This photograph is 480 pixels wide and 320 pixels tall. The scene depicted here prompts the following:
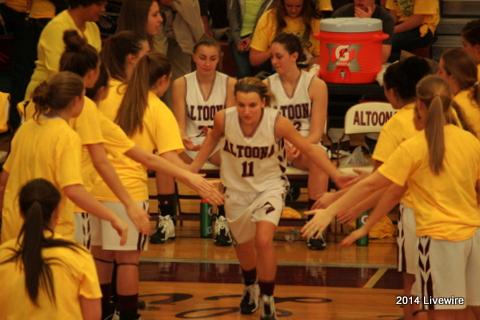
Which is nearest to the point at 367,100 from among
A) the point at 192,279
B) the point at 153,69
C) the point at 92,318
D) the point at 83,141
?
the point at 192,279

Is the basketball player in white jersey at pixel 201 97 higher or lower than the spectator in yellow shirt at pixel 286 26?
lower

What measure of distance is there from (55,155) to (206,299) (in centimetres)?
276

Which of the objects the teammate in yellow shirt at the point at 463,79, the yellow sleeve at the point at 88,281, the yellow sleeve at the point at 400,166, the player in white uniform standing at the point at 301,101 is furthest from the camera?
the player in white uniform standing at the point at 301,101

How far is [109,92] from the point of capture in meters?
8.98

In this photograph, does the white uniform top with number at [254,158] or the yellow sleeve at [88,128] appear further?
the white uniform top with number at [254,158]

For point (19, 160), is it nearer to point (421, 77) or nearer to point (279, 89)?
point (421, 77)

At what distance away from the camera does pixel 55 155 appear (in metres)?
7.07

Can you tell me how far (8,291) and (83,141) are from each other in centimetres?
200

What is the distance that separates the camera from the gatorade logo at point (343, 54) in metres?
12.1

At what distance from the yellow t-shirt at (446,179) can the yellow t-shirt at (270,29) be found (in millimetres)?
5207

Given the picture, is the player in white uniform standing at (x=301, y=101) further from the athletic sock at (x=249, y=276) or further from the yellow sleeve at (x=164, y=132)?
the yellow sleeve at (x=164, y=132)

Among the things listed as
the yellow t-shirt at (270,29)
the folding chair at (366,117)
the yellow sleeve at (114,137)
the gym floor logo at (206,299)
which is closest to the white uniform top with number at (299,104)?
the folding chair at (366,117)

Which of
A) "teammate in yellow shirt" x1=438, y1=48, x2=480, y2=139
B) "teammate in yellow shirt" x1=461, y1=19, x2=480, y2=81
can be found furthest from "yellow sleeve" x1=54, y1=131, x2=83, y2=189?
"teammate in yellow shirt" x1=461, y1=19, x2=480, y2=81

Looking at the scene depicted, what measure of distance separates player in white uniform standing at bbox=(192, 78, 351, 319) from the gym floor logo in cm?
17
